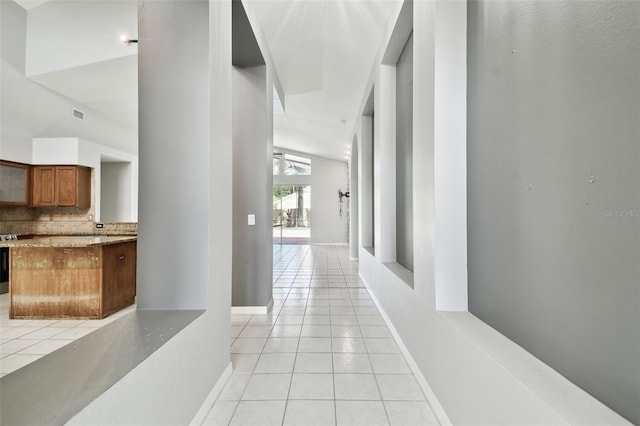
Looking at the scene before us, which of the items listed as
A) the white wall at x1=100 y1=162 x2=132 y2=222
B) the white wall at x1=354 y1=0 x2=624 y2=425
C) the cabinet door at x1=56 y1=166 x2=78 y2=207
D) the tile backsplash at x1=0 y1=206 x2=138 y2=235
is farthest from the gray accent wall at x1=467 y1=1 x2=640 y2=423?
the white wall at x1=100 y1=162 x2=132 y2=222

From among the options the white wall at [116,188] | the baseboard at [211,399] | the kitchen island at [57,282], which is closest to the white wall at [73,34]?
the white wall at [116,188]

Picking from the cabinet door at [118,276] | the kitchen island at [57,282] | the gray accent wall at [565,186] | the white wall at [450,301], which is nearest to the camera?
the gray accent wall at [565,186]

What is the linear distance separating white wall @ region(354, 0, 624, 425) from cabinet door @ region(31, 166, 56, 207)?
6.61 metres

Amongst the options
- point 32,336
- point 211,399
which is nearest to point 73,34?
point 32,336

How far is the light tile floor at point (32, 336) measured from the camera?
2516 mm

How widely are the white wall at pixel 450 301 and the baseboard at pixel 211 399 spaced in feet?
4.48

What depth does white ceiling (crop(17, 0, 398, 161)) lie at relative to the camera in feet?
10.6

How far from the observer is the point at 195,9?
5.67ft

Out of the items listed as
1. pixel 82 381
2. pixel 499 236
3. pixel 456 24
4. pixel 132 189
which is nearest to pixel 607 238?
pixel 499 236

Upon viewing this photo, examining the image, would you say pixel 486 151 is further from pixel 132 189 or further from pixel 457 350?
pixel 132 189

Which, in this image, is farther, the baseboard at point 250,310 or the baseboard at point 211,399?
the baseboard at point 250,310

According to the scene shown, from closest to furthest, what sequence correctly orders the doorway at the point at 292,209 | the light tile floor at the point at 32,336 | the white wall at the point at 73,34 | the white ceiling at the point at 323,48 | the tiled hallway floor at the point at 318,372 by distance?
the tiled hallway floor at the point at 318,372 < the light tile floor at the point at 32,336 < the white ceiling at the point at 323,48 < the white wall at the point at 73,34 < the doorway at the point at 292,209

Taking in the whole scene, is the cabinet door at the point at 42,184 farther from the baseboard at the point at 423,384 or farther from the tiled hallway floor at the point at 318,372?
the baseboard at the point at 423,384

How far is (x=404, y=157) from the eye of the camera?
3248 millimetres
